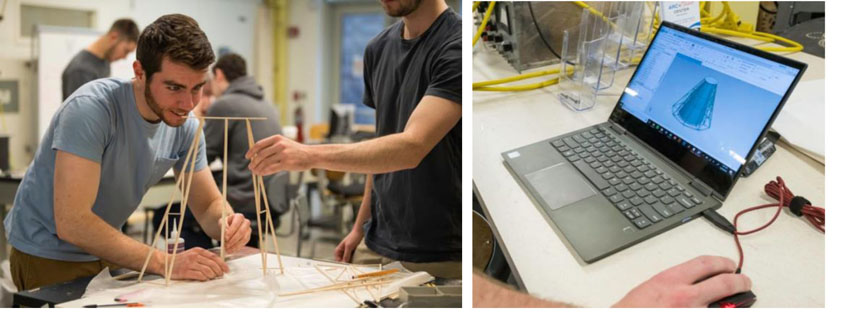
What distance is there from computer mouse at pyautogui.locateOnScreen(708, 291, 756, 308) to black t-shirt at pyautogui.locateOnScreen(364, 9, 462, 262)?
2.00 ft

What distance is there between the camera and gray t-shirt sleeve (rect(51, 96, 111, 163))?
1.25 meters

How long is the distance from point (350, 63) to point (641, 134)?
18.5ft

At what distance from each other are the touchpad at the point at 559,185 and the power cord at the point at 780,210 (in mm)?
245

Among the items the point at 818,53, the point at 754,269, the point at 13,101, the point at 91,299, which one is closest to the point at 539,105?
the point at 754,269

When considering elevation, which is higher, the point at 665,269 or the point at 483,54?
the point at 483,54

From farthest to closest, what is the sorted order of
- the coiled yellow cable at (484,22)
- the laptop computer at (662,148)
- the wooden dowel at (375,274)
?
1. the coiled yellow cable at (484,22)
2. the wooden dowel at (375,274)
3. the laptop computer at (662,148)

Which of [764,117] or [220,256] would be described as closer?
[764,117]

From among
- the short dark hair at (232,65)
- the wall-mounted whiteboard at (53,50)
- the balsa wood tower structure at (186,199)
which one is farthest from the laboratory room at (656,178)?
the wall-mounted whiteboard at (53,50)

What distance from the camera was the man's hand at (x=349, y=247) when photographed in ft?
5.30

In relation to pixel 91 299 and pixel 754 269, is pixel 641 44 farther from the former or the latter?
pixel 91 299

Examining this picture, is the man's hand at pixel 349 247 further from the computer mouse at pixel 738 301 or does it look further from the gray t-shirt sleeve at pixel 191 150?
the computer mouse at pixel 738 301

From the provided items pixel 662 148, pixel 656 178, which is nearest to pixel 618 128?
pixel 662 148

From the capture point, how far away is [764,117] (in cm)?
119

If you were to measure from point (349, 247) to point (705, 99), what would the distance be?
0.92m
